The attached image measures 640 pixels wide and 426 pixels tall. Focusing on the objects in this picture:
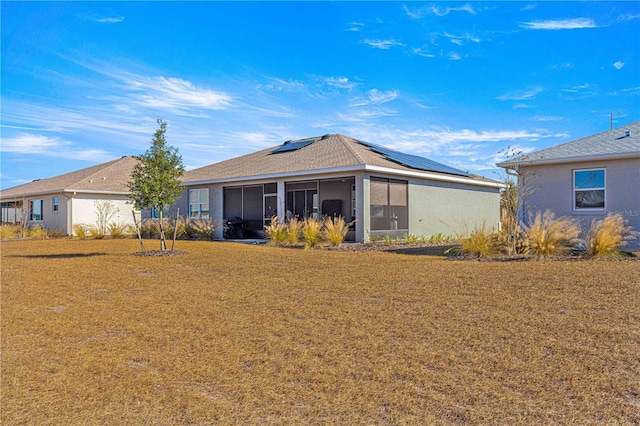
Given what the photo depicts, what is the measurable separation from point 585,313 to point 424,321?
2.04 meters

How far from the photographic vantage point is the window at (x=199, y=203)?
75.6 ft

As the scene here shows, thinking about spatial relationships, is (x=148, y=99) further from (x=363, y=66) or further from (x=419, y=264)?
(x=419, y=264)

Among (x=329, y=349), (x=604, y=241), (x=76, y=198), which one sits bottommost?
(x=329, y=349)

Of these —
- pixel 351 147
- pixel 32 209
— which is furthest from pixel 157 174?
pixel 32 209

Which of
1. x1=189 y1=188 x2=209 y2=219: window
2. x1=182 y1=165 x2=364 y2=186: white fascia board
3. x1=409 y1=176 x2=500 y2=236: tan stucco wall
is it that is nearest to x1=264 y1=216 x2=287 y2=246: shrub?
x1=182 y1=165 x2=364 y2=186: white fascia board

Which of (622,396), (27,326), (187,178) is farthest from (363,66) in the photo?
(622,396)

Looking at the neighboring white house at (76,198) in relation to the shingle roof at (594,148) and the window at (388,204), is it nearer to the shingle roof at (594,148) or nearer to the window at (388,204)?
the window at (388,204)

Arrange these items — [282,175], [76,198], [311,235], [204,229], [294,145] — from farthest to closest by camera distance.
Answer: [76,198] → [294,145] → [204,229] → [282,175] → [311,235]

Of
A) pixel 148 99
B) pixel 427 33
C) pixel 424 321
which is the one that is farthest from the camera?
pixel 148 99

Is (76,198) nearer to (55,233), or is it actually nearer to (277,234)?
(55,233)

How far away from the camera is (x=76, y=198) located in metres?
28.7

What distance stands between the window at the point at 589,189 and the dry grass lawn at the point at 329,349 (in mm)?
6008

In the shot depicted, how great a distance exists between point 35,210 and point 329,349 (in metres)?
33.7

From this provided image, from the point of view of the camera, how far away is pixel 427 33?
14453 millimetres
